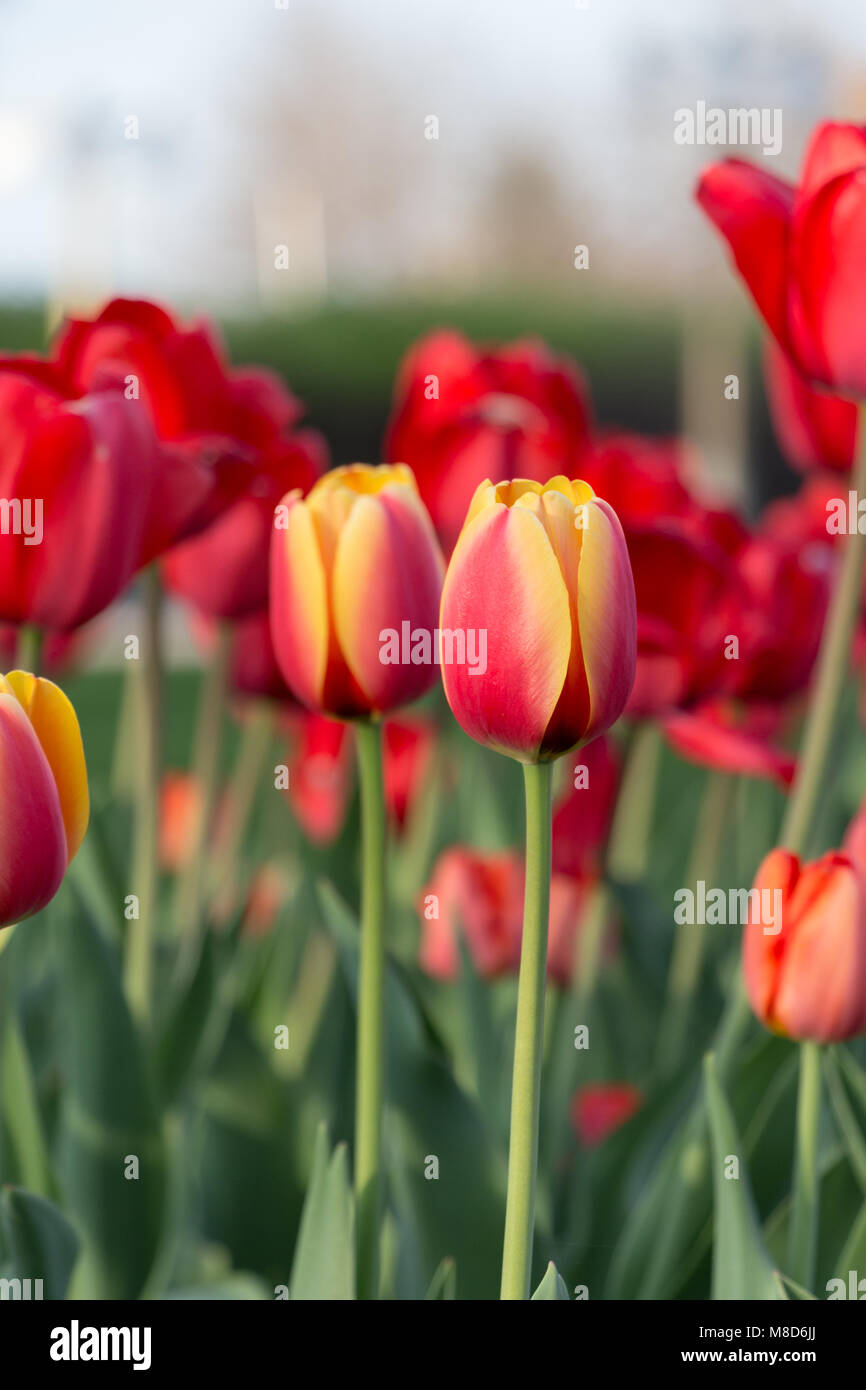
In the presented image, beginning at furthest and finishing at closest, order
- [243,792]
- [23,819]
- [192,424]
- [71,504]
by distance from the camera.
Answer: [243,792], [192,424], [71,504], [23,819]

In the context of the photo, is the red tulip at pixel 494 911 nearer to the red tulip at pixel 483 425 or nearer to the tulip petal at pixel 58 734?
the red tulip at pixel 483 425

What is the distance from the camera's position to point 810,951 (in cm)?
40

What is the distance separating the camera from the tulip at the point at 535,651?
0.31 m

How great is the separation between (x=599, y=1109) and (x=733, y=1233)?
0.30 meters

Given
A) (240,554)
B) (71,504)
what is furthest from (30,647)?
(240,554)

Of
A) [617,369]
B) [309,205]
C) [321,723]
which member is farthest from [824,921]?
[617,369]

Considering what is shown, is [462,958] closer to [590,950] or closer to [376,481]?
[590,950]

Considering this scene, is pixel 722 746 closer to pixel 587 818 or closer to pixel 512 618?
pixel 587 818

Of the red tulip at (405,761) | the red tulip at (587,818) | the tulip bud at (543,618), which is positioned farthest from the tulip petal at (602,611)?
the red tulip at (405,761)

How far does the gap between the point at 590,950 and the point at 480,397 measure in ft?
0.90

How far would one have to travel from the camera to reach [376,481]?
1.36 feet

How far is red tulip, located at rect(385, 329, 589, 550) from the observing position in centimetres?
67

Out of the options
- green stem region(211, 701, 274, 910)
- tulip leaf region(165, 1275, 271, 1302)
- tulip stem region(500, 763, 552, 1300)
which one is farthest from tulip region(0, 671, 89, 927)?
green stem region(211, 701, 274, 910)

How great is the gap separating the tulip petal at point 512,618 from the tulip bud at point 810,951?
0.12 meters
